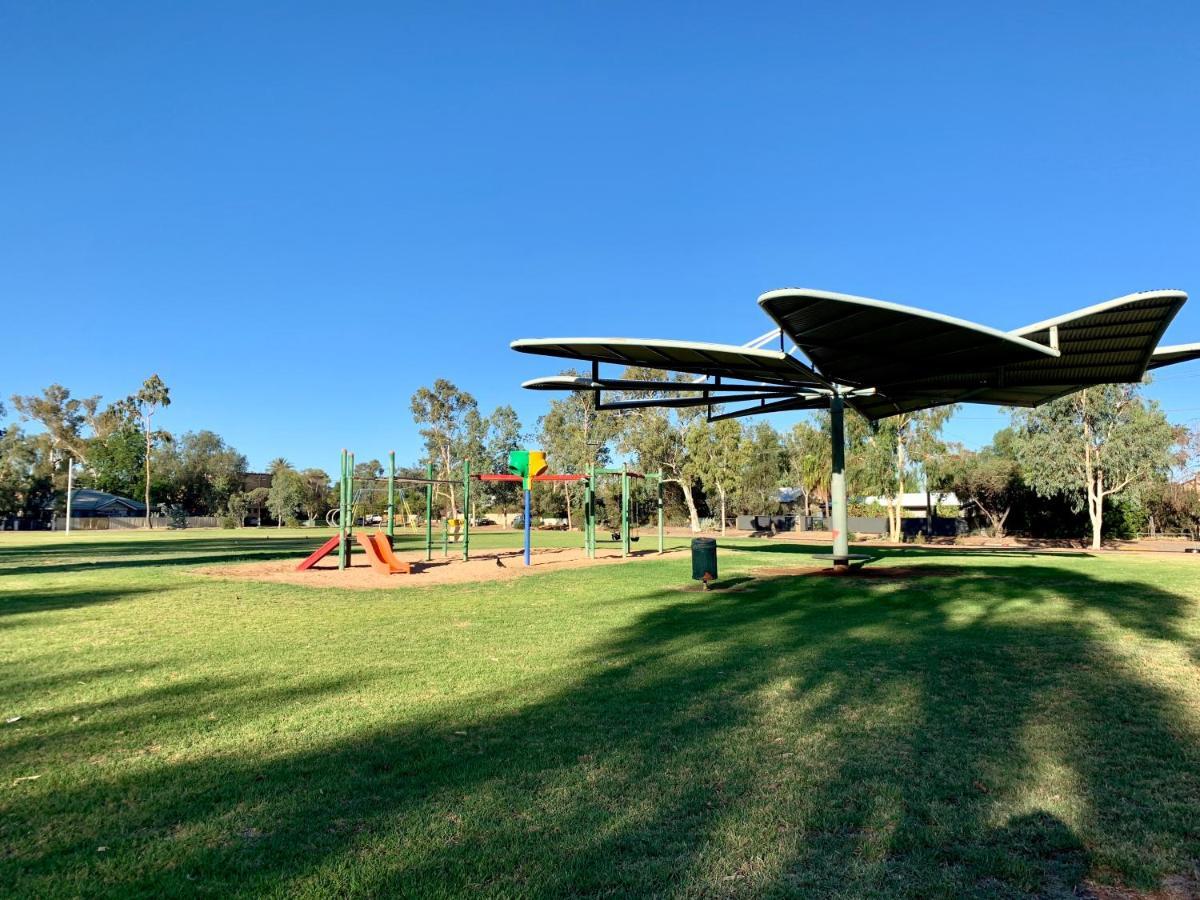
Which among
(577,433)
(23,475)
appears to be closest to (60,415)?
(23,475)

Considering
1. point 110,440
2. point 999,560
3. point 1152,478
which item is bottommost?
point 999,560

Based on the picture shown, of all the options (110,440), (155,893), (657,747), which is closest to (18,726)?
(155,893)

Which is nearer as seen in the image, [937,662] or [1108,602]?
[937,662]

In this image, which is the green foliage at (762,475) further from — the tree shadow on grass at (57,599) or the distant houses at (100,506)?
the distant houses at (100,506)

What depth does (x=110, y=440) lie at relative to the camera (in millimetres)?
89250

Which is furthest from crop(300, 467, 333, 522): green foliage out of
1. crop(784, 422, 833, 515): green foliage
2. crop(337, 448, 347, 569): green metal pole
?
crop(337, 448, 347, 569): green metal pole

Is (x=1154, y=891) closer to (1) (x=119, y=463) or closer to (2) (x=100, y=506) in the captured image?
(2) (x=100, y=506)

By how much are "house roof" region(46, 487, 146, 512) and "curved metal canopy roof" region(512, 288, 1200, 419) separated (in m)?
86.2

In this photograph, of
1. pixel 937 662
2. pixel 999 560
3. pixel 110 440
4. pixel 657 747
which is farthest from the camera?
pixel 110 440

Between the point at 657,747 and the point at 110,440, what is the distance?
104 m

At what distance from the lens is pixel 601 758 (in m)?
5.00

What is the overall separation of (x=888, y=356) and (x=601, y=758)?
45.2 ft

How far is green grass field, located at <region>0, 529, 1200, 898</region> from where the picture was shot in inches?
136

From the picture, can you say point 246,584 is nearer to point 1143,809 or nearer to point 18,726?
point 18,726
